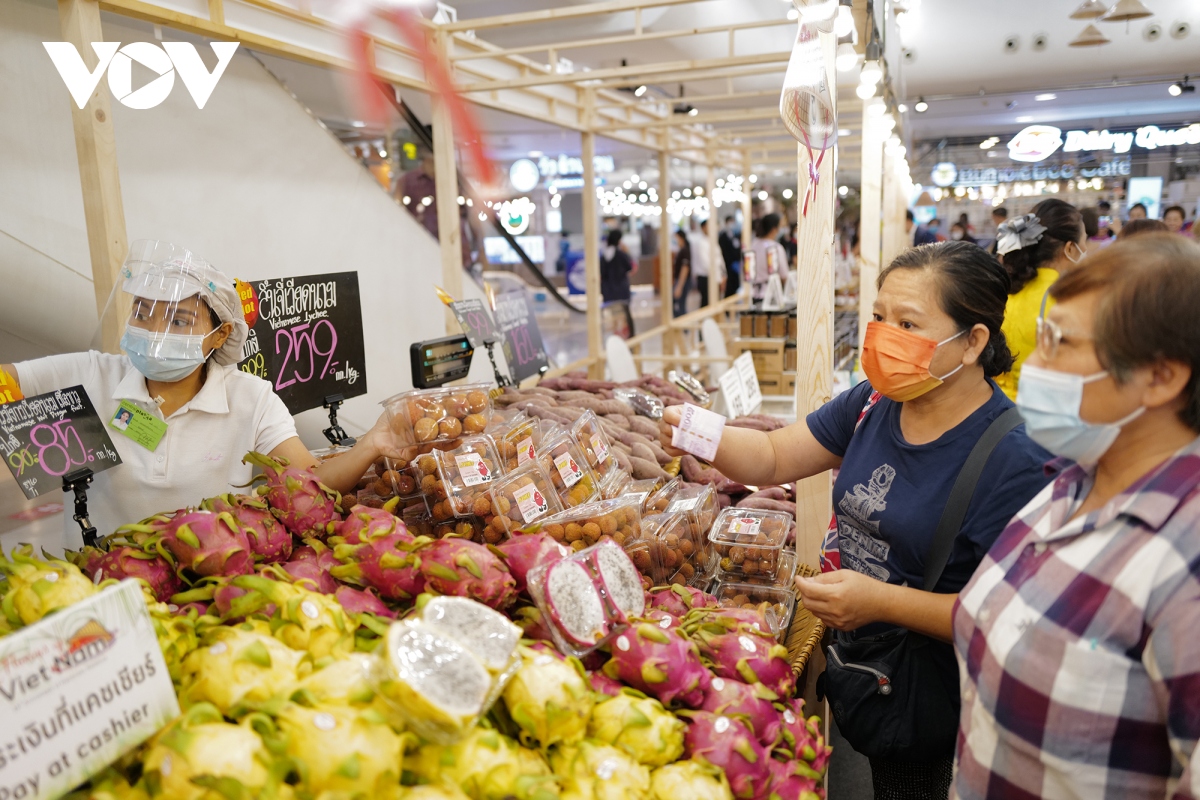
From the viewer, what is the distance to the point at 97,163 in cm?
248

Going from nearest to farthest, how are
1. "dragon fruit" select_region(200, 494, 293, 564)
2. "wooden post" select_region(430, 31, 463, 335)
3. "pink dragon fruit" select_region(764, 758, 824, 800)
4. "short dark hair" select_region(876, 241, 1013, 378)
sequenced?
"pink dragon fruit" select_region(764, 758, 824, 800) < "dragon fruit" select_region(200, 494, 293, 564) < "short dark hair" select_region(876, 241, 1013, 378) < "wooden post" select_region(430, 31, 463, 335)

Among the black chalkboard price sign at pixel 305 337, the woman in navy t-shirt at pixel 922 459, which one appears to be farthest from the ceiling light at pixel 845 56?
the black chalkboard price sign at pixel 305 337

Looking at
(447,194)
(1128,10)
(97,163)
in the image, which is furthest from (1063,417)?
(1128,10)

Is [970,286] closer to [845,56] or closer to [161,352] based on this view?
[845,56]

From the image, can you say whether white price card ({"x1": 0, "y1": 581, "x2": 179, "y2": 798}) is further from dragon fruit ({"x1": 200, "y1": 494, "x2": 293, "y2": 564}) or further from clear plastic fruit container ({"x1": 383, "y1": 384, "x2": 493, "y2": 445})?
clear plastic fruit container ({"x1": 383, "y1": 384, "x2": 493, "y2": 445})

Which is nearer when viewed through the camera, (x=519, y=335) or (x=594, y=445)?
(x=594, y=445)

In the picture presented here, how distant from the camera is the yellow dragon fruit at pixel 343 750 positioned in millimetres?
938

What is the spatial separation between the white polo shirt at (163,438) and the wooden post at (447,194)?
2.34 m

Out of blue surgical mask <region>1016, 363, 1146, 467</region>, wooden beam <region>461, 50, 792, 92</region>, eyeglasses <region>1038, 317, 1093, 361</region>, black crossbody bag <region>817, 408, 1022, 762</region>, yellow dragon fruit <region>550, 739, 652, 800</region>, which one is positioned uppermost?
wooden beam <region>461, 50, 792, 92</region>

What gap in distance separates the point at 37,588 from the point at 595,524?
43.6 inches

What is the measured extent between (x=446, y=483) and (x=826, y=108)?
4.56 ft

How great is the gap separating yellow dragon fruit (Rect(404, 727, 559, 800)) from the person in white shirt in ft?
3.86

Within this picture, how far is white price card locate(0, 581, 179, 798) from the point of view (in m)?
0.92

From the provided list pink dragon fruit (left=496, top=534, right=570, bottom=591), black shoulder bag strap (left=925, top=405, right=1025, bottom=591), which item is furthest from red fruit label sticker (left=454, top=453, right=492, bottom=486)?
black shoulder bag strap (left=925, top=405, right=1025, bottom=591)
